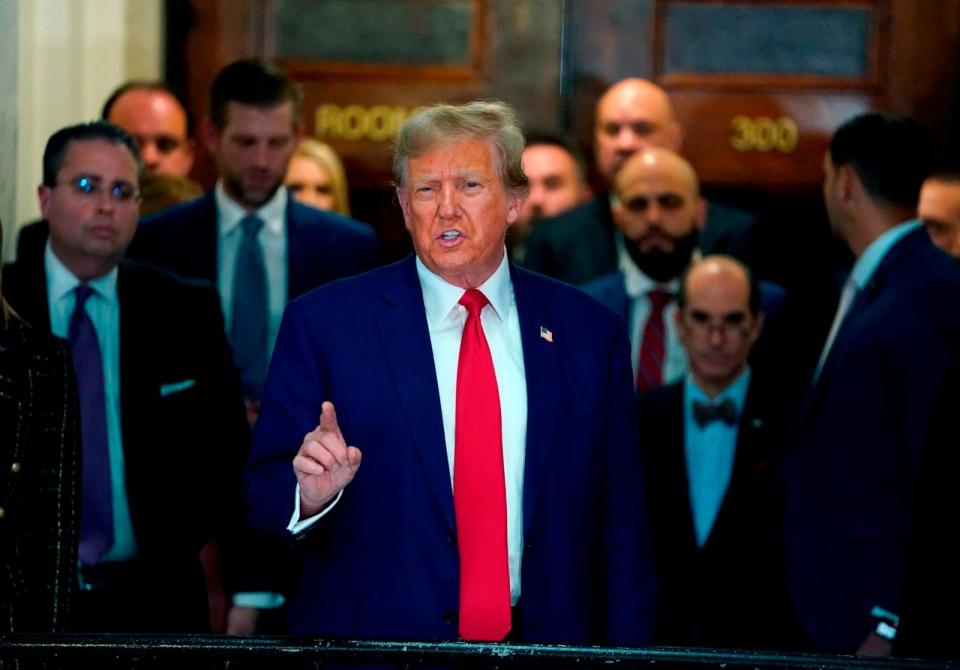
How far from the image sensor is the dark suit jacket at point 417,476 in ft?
9.58

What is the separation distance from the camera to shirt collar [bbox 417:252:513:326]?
3.04 meters

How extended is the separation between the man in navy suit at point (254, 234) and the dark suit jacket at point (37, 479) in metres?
1.34

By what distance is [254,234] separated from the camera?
462cm

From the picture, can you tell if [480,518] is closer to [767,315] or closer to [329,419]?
[329,419]

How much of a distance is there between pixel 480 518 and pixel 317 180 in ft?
9.22

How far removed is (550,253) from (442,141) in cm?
237

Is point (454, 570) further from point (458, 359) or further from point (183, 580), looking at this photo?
point (183, 580)

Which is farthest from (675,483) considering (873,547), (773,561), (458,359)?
(458,359)

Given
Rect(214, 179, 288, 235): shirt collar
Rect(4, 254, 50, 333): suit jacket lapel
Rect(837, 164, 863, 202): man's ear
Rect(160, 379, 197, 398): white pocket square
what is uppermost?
Rect(837, 164, 863, 202): man's ear

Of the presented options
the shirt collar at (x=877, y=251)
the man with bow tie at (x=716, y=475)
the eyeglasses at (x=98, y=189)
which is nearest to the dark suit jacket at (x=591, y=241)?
the man with bow tie at (x=716, y=475)

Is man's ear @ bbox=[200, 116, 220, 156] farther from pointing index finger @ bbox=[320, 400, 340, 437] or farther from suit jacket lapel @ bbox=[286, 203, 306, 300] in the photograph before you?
pointing index finger @ bbox=[320, 400, 340, 437]

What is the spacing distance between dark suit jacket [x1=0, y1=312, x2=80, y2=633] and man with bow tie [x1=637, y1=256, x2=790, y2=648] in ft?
5.77

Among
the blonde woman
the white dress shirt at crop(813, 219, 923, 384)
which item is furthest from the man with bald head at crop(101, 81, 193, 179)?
the white dress shirt at crop(813, 219, 923, 384)

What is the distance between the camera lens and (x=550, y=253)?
5.36 m
